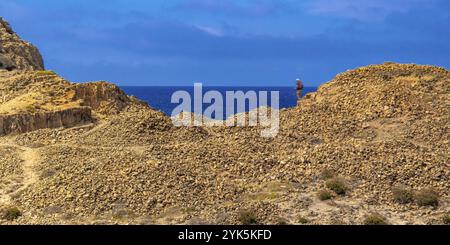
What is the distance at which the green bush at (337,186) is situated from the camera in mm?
33312

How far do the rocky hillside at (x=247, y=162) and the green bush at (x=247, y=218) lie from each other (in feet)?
0.15

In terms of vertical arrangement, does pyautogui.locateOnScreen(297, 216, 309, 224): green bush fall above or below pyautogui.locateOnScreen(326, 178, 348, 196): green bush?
below

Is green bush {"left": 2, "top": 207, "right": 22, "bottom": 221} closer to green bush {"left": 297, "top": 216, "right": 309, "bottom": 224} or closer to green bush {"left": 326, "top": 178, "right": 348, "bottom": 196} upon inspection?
green bush {"left": 297, "top": 216, "right": 309, "bottom": 224}

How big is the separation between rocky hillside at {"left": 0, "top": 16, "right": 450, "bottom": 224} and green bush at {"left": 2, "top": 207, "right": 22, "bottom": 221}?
0.06 m

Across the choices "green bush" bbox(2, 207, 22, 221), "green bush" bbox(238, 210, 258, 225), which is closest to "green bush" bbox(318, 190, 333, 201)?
"green bush" bbox(238, 210, 258, 225)

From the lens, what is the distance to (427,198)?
105ft

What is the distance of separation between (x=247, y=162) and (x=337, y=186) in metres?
5.48

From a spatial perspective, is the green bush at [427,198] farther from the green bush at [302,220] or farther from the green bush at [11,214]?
the green bush at [11,214]

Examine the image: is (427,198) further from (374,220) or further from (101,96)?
(101,96)

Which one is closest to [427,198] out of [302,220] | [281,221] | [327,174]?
[327,174]

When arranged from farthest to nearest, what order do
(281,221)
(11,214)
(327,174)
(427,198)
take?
(327,174)
(11,214)
(427,198)
(281,221)

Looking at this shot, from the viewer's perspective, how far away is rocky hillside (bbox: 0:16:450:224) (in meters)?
31.8
